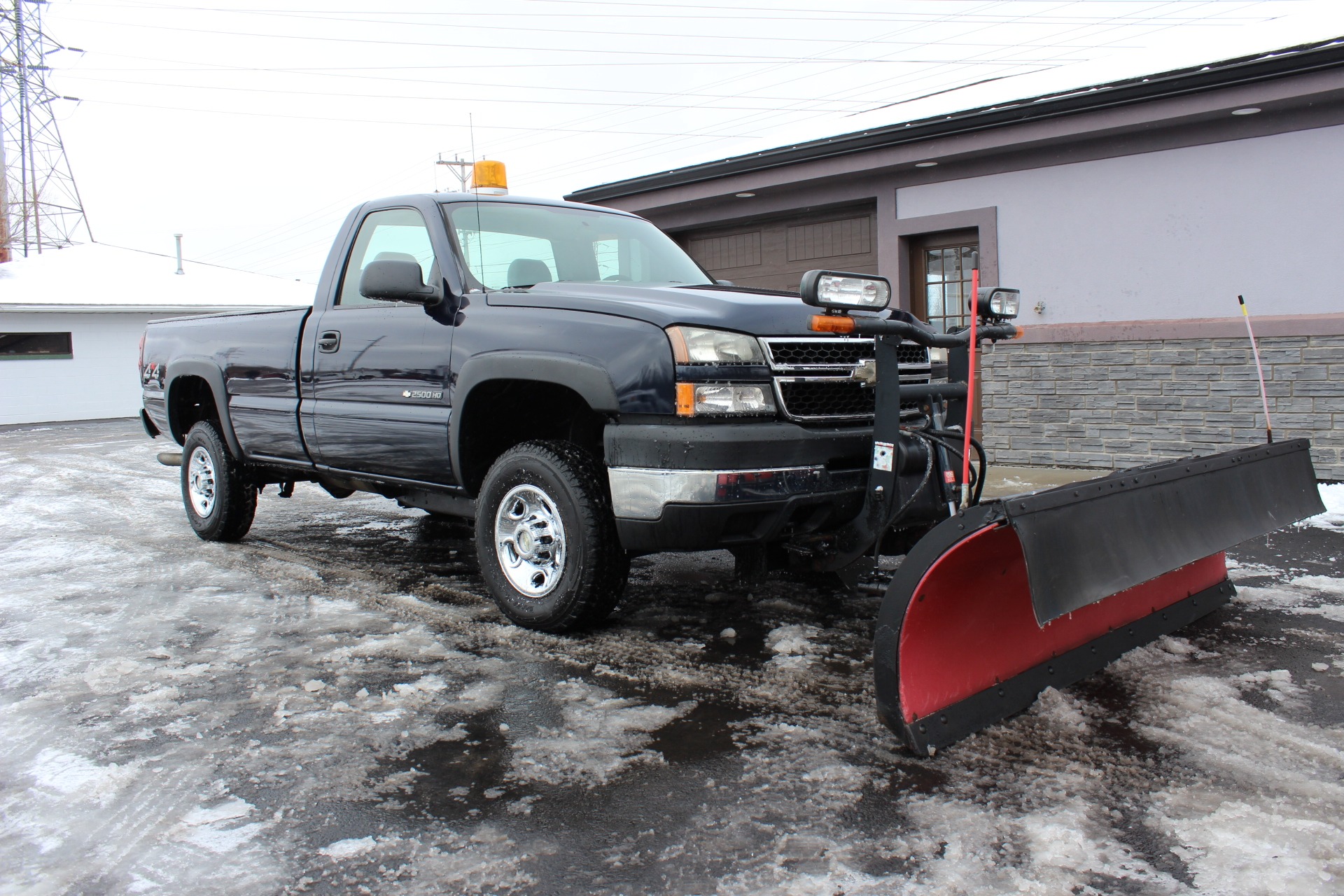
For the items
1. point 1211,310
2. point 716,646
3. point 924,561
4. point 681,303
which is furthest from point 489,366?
point 1211,310

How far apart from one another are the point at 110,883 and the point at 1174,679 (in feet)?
11.2

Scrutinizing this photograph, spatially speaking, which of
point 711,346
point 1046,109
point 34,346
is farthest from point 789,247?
point 34,346

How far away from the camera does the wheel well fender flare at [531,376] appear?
3.98 m

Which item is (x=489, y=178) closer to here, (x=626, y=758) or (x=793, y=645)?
(x=793, y=645)

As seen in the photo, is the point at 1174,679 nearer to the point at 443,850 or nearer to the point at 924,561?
the point at 924,561

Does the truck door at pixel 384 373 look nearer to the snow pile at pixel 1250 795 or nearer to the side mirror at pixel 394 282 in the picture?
the side mirror at pixel 394 282

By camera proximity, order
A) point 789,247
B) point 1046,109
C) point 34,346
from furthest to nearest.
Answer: point 34,346
point 789,247
point 1046,109

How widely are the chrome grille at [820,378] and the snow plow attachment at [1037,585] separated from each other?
1.05 m

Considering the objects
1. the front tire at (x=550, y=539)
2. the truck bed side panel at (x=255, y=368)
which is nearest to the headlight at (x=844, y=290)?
the front tire at (x=550, y=539)

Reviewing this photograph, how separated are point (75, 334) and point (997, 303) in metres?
28.3

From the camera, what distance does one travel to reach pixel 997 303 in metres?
4.47

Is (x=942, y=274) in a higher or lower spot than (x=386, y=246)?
higher

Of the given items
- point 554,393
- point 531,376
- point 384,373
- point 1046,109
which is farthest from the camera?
point 1046,109

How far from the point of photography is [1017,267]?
9805mm
